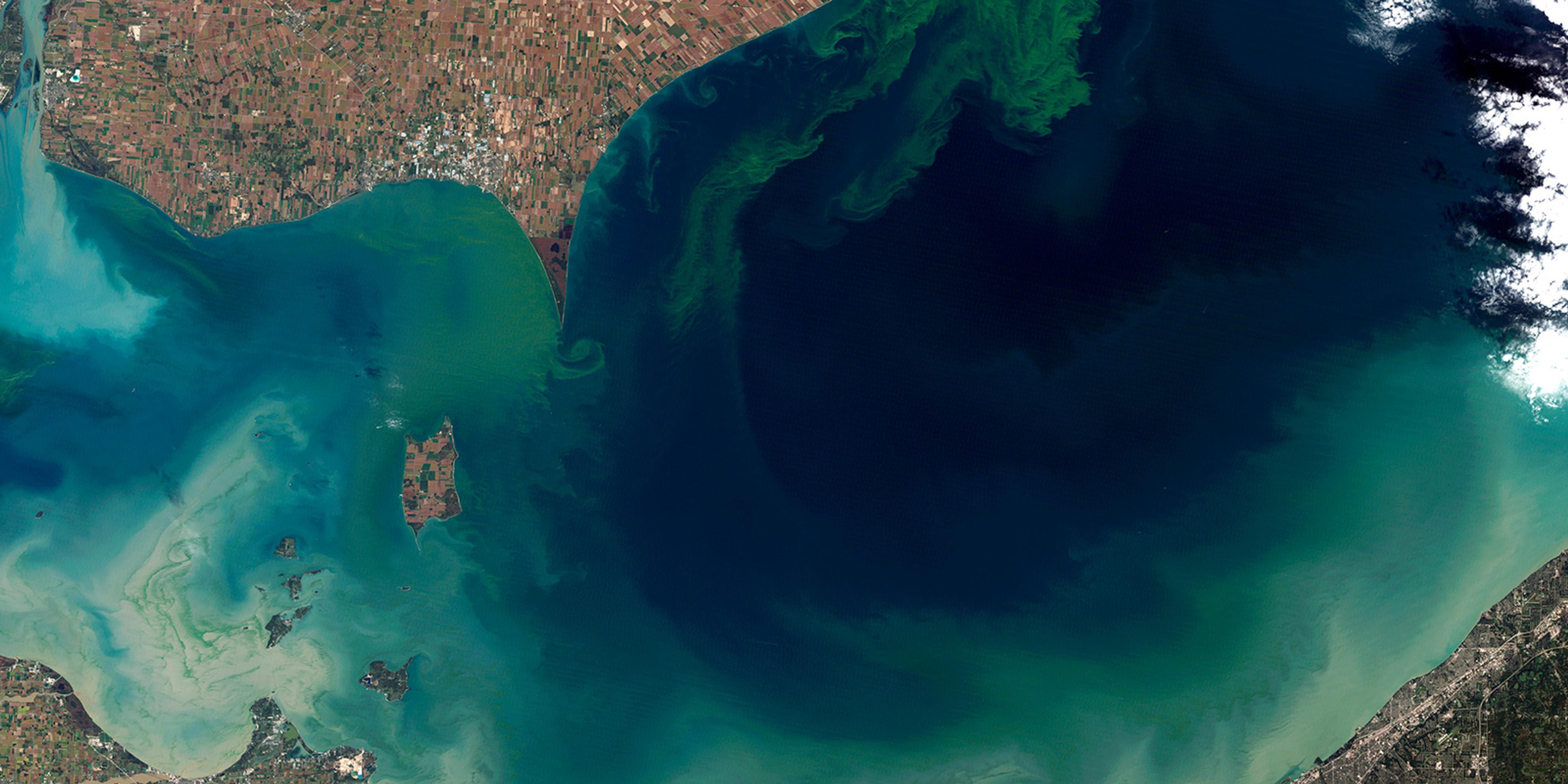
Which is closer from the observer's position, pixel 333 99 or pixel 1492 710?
pixel 1492 710

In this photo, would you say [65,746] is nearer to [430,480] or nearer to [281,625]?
[281,625]

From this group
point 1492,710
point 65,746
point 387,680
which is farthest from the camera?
point 387,680

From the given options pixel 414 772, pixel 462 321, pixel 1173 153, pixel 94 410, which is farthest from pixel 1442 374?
pixel 94 410

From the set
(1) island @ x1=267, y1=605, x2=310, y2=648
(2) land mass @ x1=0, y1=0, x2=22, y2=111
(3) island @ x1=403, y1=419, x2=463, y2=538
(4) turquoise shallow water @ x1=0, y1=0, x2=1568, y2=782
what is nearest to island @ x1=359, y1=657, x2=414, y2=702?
(4) turquoise shallow water @ x1=0, y1=0, x2=1568, y2=782

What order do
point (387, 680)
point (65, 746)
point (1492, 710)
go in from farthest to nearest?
point (387, 680), point (65, 746), point (1492, 710)

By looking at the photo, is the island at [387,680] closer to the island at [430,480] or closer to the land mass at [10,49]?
the island at [430,480]

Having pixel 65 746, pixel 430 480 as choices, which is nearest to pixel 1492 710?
pixel 430 480

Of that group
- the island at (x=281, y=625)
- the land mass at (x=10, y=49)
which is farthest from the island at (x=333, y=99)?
the island at (x=281, y=625)

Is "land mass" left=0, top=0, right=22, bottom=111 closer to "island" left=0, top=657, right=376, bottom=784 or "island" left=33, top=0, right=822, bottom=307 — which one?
"island" left=33, top=0, right=822, bottom=307
